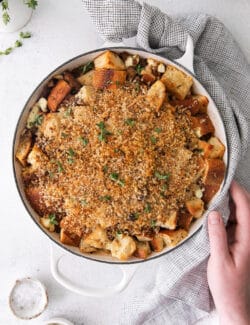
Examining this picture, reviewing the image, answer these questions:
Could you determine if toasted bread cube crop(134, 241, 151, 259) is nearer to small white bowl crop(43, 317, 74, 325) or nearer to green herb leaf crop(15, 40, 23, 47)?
small white bowl crop(43, 317, 74, 325)

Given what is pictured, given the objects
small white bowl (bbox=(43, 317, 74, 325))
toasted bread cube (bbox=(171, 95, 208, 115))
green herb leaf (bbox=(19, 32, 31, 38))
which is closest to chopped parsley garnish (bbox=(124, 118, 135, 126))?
toasted bread cube (bbox=(171, 95, 208, 115))

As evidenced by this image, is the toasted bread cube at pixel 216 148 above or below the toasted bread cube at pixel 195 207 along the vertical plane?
above

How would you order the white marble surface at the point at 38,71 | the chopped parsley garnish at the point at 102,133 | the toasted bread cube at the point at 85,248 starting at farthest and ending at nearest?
the white marble surface at the point at 38,71 < the toasted bread cube at the point at 85,248 < the chopped parsley garnish at the point at 102,133

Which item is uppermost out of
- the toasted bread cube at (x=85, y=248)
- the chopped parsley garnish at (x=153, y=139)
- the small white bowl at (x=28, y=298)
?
the chopped parsley garnish at (x=153, y=139)

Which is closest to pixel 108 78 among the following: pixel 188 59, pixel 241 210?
pixel 188 59

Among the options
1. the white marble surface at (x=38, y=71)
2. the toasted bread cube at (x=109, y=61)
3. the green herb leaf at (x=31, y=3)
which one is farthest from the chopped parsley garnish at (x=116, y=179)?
the green herb leaf at (x=31, y=3)

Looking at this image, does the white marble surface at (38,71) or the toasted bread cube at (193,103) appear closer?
the toasted bread cube at (193,103)

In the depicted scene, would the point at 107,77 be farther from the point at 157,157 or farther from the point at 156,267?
the point at 156,267

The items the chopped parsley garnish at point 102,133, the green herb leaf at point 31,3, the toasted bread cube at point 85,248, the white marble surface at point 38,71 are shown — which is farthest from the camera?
the white marble surface at point 38,71

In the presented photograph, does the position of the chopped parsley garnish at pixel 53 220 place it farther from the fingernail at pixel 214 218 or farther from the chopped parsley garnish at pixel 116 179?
the fingernail at pixel 214 218
